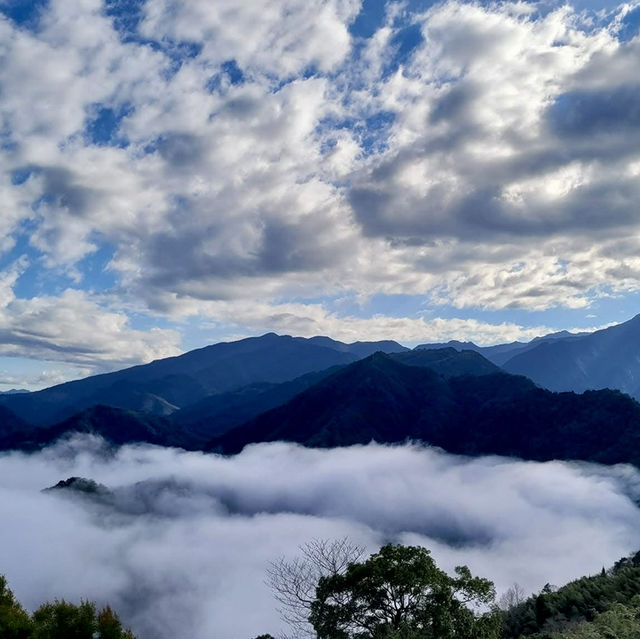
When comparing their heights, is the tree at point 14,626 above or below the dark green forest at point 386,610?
below

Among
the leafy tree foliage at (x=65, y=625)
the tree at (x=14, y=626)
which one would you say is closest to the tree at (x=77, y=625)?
the leafy tree foliage at (x=65, y=625)

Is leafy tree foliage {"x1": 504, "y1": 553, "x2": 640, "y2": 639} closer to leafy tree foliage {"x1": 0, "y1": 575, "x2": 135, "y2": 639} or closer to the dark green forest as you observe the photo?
the dark green forest

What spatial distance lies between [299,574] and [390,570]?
11.7 metres

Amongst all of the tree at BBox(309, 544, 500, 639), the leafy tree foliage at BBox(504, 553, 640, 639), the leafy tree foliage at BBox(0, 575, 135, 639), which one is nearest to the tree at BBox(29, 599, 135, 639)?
the leafy tree foliage at BBox(0, 575, 135, 639)

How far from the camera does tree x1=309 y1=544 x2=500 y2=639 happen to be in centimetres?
3878

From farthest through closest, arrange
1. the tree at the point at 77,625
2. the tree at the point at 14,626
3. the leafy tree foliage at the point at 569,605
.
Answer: the leafy tree foliage at the point at 569,605, the tree at the point at 14,626, the tree at the point at 77,625

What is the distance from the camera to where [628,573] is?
104000 millimetres

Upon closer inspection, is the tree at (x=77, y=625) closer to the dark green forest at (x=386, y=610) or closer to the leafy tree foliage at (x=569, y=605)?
the dark green forest at (x=386, y=610)

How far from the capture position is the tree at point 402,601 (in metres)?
38.8

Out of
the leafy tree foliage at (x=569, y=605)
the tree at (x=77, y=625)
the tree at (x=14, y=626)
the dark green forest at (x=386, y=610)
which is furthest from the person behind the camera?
the leafy tree foliage at (x=569, y=605)

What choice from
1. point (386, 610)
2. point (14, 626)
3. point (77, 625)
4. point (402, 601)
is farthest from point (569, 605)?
point (14, 626)

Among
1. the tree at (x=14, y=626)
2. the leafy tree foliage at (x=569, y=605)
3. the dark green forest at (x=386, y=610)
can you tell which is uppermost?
the dark green forest at (x=386, y=610)

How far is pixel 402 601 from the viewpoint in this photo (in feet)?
131

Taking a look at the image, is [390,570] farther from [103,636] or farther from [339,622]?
[103,636]
